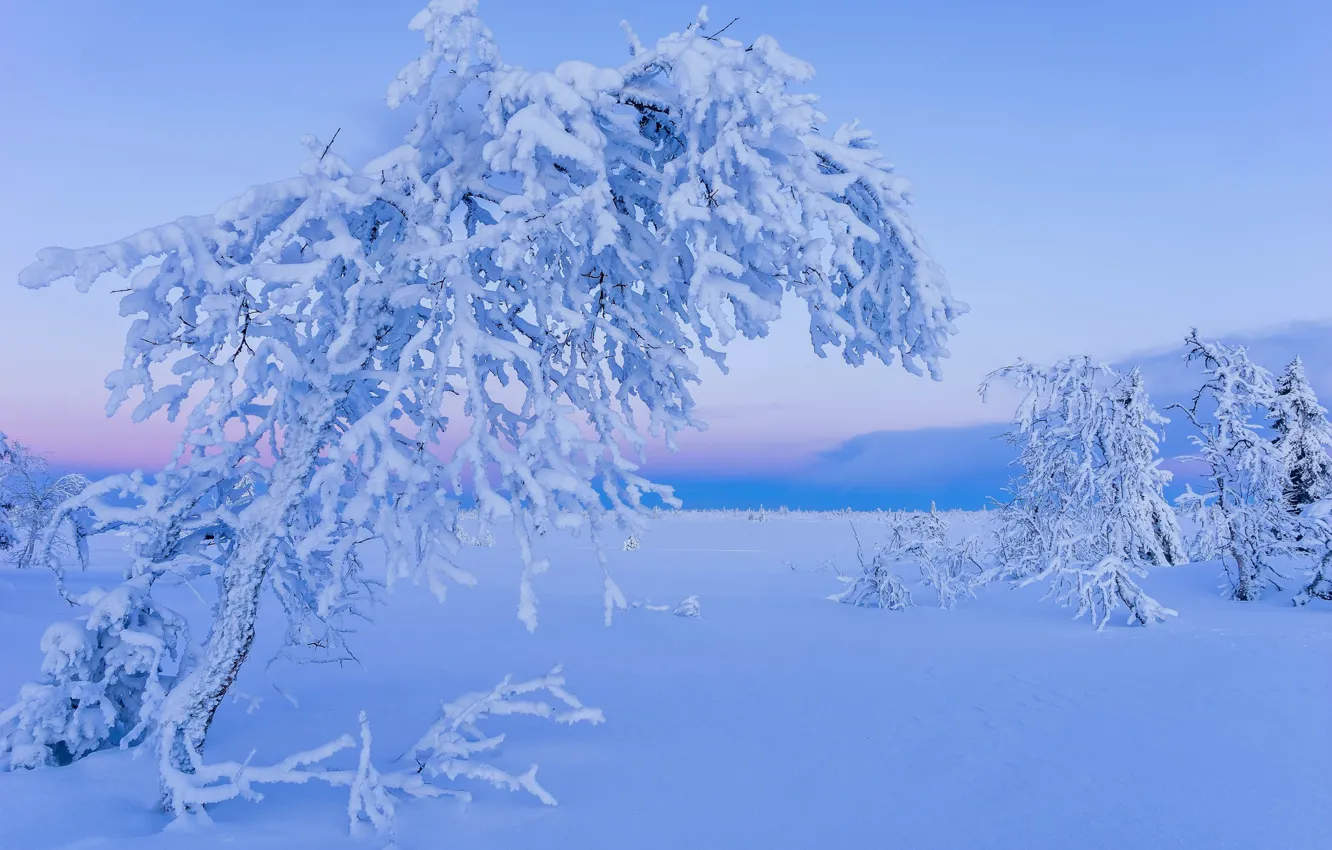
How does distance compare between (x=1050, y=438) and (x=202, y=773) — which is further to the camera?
(x=1050, y=438)

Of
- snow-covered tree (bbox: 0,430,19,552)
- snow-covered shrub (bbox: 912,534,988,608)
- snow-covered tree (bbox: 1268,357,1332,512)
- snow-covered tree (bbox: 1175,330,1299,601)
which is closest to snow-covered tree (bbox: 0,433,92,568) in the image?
snow-covered tree (bbox: 0,430,19,552)

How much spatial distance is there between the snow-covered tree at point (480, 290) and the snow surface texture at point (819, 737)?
81cm

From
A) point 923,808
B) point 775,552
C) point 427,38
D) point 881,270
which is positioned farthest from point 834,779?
point 775,552

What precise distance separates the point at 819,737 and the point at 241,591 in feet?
13.4

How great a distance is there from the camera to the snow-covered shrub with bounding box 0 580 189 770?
15.2ft

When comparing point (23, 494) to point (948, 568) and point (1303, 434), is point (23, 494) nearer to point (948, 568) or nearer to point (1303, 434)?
point (948, 568)

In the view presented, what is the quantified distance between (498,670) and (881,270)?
5917 mm

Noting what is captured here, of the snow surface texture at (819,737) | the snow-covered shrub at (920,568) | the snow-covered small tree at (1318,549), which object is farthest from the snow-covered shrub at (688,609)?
the snow-covered small tree at (1318,549)

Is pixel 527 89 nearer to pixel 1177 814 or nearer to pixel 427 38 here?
pixel 427 38

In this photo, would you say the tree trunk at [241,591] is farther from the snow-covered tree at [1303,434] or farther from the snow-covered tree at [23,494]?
the snow-covered tree at [1303,434]

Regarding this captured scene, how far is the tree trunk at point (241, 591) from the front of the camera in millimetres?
4469

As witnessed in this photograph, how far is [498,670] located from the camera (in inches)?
332

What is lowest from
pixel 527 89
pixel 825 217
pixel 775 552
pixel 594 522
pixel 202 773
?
pixel 775 552

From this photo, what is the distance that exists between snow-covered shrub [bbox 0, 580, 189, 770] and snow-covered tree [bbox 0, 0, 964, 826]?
0.26 m
